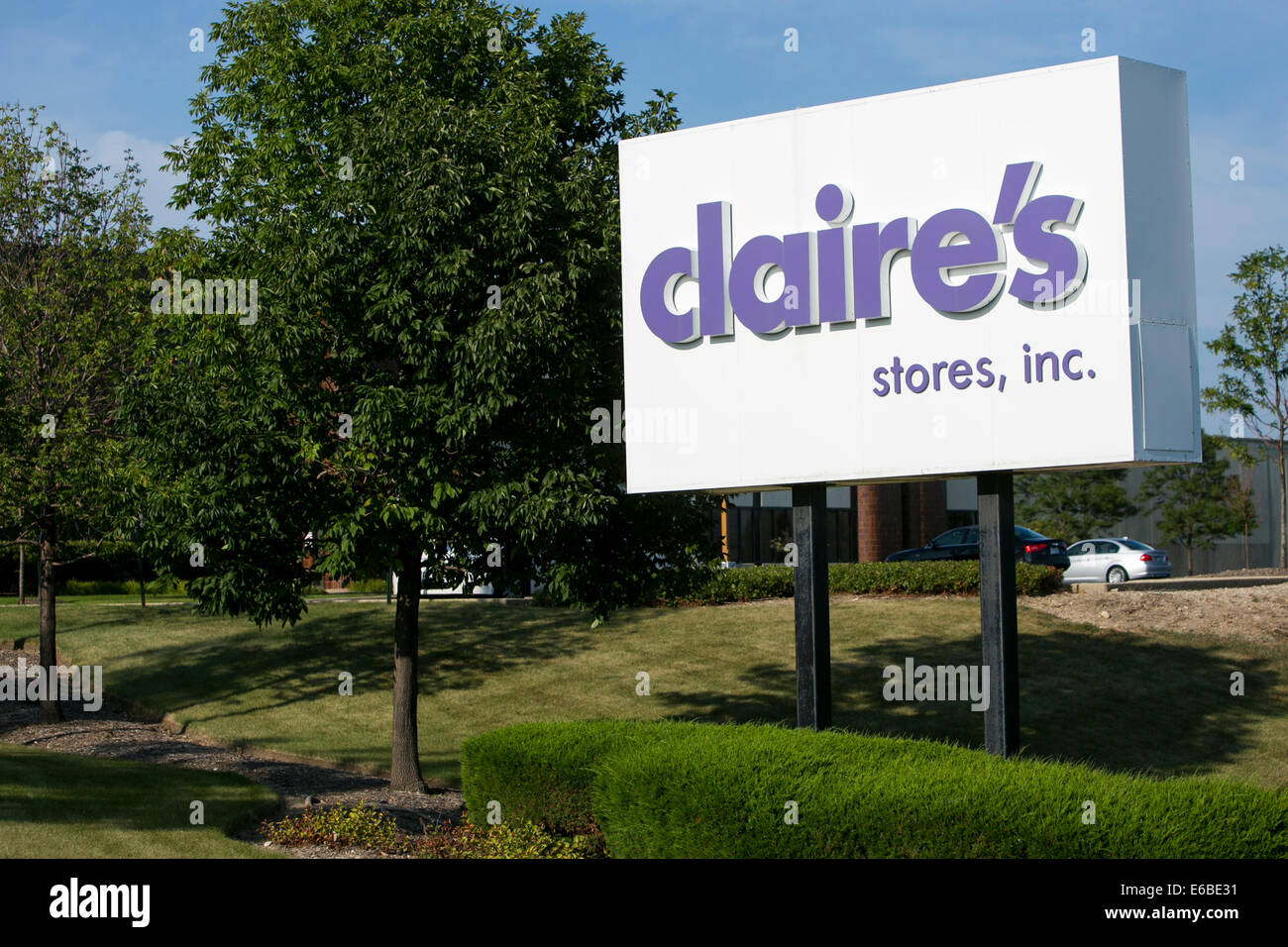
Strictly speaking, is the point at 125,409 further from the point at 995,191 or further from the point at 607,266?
the point at 995,191

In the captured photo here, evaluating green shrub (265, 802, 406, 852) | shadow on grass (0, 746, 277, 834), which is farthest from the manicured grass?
green shrub (265, 802, 406, 852)

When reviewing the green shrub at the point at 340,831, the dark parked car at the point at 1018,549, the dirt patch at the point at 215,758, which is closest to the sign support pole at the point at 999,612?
the green shrub at the point at 340,831

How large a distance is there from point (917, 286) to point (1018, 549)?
994 inches

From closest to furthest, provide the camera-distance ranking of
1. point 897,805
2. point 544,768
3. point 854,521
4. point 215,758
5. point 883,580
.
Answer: point 897,805
point 544,768
point 215,758
point 883,580
point 854,521

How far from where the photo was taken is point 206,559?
13961 millimetres

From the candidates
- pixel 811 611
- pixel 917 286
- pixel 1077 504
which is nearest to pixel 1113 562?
pixel 1077 504

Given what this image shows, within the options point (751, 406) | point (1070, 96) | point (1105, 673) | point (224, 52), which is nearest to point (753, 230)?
point (751, 406)

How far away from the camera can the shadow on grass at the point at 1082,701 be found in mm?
19125

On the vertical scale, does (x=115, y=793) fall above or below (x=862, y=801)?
below

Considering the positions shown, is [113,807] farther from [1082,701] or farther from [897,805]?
[1082,701]

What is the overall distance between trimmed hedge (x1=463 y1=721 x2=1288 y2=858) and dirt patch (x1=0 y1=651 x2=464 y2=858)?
3.73m

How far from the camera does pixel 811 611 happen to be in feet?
40.7

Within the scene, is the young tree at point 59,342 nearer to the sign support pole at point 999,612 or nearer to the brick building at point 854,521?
the sign support pole at point 999,612

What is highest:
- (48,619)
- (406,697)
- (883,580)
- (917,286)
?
(917,286)
